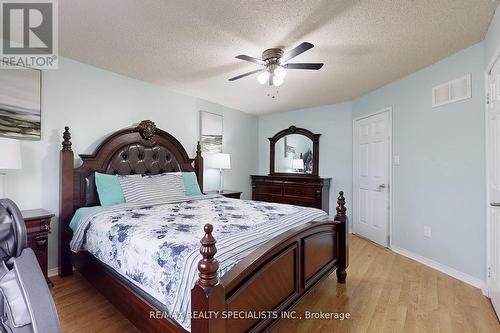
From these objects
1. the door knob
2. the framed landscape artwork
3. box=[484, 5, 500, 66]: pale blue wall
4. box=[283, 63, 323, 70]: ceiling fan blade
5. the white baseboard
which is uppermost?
box=[484, 5, 500, 66]: pale blue wall

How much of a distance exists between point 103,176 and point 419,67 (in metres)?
3.81

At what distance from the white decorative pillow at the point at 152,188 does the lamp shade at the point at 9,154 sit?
2.86 ft

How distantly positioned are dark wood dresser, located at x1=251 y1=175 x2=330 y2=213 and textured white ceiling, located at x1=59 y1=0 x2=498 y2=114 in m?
1.88

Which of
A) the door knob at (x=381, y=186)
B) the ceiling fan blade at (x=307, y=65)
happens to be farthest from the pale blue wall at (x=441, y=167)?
the ceiling fan blade at (x=307, y=65)

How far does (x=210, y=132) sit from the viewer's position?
4305mm

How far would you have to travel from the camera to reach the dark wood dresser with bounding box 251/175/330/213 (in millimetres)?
4289

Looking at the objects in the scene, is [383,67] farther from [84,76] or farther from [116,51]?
[84,76]

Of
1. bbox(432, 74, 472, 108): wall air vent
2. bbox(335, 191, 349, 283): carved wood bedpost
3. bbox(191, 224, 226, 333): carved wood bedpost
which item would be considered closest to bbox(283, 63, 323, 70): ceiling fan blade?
bbox(335, 191, 349, 283): carved wood bedpost

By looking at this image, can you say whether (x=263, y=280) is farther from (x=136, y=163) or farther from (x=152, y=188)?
(x=136, y=163)

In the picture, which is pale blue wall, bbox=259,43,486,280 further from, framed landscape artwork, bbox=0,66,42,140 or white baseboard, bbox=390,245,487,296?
framed landscape artwork, bbox=0,66,42,140

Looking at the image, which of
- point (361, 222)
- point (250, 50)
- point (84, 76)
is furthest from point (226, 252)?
point (361, 222)

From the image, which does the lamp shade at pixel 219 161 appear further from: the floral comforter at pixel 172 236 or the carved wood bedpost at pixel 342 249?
the carved wood bedpost at pixel 342 249

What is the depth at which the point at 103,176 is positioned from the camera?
8.60 ft

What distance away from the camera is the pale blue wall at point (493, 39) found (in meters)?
1.86
